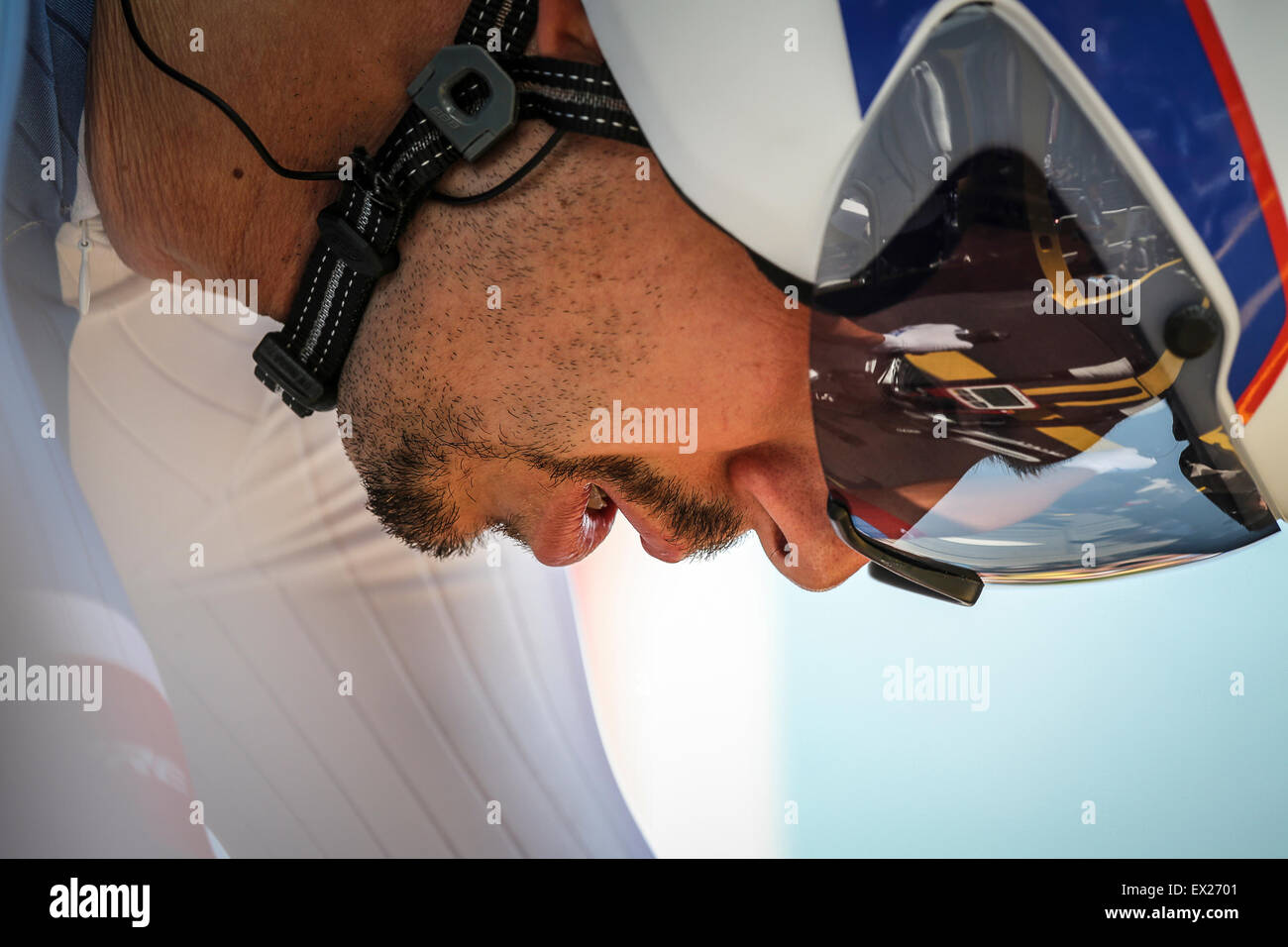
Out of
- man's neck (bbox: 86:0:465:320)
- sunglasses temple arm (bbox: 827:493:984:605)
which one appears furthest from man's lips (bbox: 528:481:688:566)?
man's neck (bbox: 86:0:465:320)

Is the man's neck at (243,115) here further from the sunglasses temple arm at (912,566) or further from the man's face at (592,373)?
the sunglasses temple arm at (912,566)

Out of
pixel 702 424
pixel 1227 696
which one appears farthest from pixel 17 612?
pixel 1227 696

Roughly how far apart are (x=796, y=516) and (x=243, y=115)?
45 cm

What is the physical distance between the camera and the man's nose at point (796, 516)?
586mm

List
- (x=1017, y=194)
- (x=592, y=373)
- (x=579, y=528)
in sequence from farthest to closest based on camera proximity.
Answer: (x=579, y=528) → (x=592, y=373) → (x=1017, y=194)

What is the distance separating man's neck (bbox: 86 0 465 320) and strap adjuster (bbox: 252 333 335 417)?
29 mm

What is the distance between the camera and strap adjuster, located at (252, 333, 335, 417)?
2.04 ft

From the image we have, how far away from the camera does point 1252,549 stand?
88cm

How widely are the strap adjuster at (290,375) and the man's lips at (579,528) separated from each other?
19 cm

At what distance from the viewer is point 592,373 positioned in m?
0.54

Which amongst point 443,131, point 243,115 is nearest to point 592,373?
point 443,131

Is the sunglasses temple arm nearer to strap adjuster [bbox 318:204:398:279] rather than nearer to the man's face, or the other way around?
the man's face

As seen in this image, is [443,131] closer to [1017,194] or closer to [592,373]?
[592,373]

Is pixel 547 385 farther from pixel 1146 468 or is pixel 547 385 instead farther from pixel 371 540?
pixel 371 540
